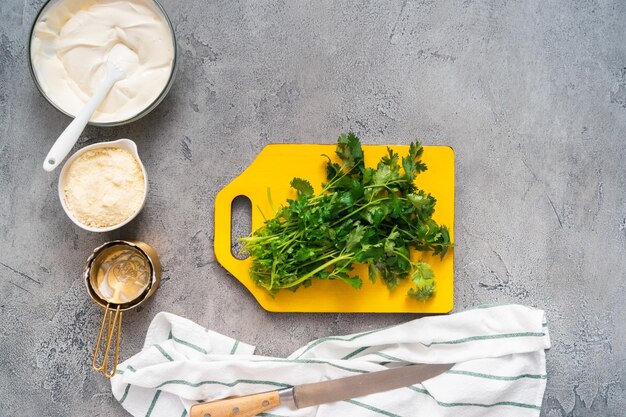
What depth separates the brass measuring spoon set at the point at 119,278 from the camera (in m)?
1.34

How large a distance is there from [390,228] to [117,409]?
0.79 m

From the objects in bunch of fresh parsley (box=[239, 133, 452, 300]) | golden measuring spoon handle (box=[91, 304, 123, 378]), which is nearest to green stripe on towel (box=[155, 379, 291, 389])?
golden measuring spoon handle (box=[91, 304, 123, 378])

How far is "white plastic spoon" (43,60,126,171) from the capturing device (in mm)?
1220

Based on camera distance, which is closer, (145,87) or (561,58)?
(145,87)

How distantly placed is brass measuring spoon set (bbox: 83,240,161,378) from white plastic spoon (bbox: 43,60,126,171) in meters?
0.23

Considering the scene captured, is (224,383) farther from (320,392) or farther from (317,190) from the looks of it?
(317,190)

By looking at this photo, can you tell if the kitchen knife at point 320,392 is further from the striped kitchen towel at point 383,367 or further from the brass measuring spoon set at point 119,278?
the brass measuring spoon set at point 119,278

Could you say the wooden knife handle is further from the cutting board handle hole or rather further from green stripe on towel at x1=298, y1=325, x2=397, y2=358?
the cutting board handle hole

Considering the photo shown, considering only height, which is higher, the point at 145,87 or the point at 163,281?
the point at 145,87

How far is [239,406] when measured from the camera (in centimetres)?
135

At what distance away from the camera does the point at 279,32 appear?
1.44m

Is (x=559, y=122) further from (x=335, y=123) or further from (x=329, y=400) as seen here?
(x=329, y=400)

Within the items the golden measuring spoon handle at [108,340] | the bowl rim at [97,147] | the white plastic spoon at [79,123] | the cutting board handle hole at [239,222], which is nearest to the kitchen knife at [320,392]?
the golden measuring spoon handle at [108,340]

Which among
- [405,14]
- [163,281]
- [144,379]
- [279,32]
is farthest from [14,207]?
[405,14]
